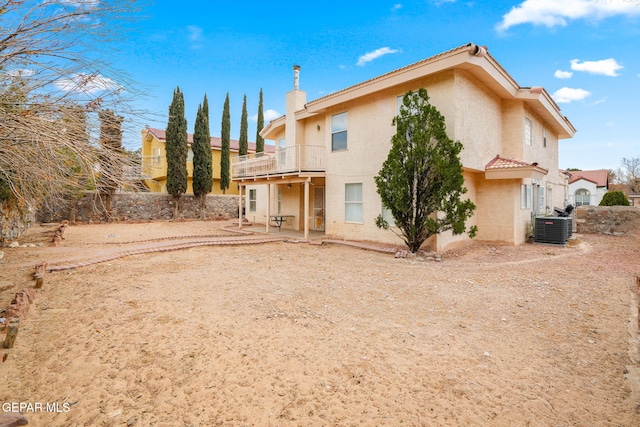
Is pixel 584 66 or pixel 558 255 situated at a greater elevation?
pixel 584 66

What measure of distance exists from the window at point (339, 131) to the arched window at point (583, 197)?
40920 millimetres

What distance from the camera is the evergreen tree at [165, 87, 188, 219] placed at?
22019mm

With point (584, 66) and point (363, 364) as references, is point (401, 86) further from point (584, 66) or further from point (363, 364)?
point (584, 66)

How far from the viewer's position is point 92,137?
3.08 meters

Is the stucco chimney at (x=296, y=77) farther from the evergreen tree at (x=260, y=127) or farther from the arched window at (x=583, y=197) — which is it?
the arched window at (x=583, y=197)

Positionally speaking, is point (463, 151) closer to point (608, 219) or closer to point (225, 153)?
point (608, 219)

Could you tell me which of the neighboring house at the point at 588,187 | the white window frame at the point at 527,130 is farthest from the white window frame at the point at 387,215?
the neighboring house at the point at 588,187

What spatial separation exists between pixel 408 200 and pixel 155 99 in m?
7.56

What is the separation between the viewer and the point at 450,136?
986cm

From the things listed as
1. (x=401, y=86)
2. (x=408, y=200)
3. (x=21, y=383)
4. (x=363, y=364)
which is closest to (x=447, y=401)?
(x=363, y=364)

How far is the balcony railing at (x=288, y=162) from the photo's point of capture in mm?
13703

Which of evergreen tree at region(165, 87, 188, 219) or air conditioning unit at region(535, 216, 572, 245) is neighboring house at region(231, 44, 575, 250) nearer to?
air conditioning unit at region(535, 216, 572, 245)

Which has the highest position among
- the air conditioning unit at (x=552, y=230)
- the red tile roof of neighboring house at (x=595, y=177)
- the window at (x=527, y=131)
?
the red tile roof of neighboring house at (x=595, y=177)

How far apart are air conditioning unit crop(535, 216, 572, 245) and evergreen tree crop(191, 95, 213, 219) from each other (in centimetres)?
1999
